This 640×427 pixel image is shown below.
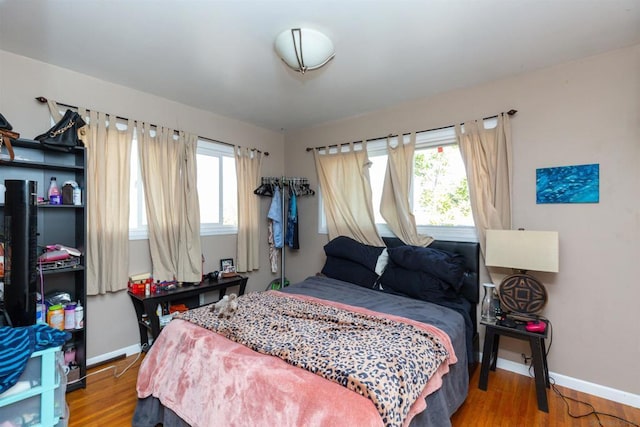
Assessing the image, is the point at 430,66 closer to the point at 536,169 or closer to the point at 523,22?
the point at 523,22

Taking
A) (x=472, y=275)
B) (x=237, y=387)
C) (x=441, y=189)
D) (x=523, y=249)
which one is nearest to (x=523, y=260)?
(x=523, y=249)

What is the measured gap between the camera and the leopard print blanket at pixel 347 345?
1.28 metres

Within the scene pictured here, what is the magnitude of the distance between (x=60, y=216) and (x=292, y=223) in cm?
239

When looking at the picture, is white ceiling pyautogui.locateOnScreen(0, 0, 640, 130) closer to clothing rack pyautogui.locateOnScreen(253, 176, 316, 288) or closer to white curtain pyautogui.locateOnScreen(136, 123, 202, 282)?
white curtain pyautogui.locateOnScreen(136, 123, 202, 282)

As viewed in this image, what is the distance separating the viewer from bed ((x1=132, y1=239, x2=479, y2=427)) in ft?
4.06

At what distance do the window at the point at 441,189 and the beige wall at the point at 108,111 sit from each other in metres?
2.21

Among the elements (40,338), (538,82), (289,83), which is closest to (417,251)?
(538,82)

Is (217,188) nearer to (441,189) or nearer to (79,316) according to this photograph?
(79,316)

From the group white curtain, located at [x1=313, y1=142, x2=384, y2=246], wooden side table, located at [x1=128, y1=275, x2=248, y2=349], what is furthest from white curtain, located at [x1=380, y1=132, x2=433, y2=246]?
wooden side table, located at [x1=128, y1=275, x2=248, y2=349]

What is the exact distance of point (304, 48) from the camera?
78.3 inches

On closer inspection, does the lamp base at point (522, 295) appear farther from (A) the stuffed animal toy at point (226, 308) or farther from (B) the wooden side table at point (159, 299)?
(B) the wooden side table at point (159, 299)

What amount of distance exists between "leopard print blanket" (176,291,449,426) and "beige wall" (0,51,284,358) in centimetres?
122

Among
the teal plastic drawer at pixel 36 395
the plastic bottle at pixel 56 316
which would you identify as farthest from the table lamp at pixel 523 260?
the plastic bottle at pixel 56 316

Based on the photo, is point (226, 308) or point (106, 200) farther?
point (106, 200)
